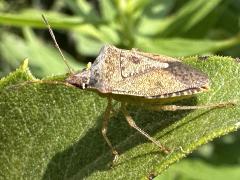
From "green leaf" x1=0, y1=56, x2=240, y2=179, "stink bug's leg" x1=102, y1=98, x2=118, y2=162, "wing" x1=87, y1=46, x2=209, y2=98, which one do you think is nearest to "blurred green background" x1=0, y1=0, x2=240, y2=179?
"wing" x1=87, y1=46, x2=209, y2=98

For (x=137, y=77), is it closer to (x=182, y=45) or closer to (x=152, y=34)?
(x=182, y=45)

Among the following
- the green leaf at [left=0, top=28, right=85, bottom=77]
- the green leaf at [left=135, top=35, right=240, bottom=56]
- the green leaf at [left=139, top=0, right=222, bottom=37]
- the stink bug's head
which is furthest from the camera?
the green leaf at [left=0, top=28, right=85, bottom=77]

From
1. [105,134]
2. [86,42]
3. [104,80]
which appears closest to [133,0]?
[86,42]

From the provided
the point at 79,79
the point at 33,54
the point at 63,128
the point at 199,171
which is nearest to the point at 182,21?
the point at 199,171

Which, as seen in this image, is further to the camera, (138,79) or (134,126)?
(138,79)

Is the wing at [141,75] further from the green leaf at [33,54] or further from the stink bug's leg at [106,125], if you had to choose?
the green leaf at [33,54]

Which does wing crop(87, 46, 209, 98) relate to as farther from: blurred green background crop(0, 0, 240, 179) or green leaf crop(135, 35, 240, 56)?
green leaf crop(135, 35, 240, 56)

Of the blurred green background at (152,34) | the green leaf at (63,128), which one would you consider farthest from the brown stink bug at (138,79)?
the blurred green background at (152,34)
